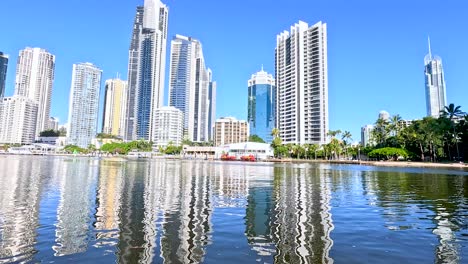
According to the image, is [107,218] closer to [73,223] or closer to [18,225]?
[73,223]

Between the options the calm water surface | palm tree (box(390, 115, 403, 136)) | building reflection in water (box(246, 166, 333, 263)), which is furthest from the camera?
palm tree (box(390, 115, 403, 136))

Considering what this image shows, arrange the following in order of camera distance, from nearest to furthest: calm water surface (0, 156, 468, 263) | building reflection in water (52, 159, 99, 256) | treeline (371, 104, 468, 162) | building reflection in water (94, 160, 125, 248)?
1. calm water surface (0, 156, 468, 263)
2. building reflection in water (52, 159, 99, 256)
3. building reflection in water (94, 160, 125, 248)
4. treeline (371, 104, 468, 162)

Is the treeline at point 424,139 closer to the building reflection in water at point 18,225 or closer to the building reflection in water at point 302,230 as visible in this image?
the building reflection in water at point 302,230

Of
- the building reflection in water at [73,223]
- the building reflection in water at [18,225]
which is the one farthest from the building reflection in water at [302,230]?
the building reflection in water at [18,225]

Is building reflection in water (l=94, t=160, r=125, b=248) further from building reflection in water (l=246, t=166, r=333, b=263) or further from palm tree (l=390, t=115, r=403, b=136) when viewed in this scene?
palm tree (l=390, t=115, r=403, b=136)

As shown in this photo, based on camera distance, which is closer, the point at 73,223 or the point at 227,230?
the point at 227,230

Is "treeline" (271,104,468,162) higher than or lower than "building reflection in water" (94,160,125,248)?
higher

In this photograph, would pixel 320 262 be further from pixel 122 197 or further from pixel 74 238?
pixel 122 197

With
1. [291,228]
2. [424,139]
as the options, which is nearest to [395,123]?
[424,139]

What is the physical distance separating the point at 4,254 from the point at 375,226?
14.3 meters

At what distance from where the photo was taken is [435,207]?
67.9 feet

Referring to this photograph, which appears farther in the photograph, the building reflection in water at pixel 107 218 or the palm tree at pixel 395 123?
the palm tree at pixel 395 123

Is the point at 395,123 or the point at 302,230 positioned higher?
the point at 395,123

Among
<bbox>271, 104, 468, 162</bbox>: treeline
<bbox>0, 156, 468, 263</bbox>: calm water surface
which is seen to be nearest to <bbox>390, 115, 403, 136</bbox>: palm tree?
<bbox>271, 104, 468, 162</bbox>: treeline
